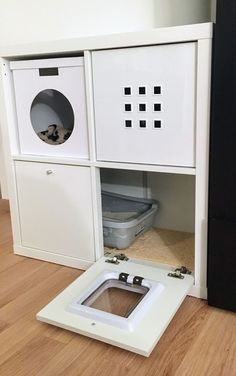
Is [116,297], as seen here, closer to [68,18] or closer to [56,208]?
[56,208]

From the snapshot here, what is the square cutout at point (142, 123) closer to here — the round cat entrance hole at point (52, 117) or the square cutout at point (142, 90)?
the square cutout at point (142, 90)

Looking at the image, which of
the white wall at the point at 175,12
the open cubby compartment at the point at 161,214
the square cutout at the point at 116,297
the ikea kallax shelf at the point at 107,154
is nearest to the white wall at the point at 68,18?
the white wall at the point at 175,12

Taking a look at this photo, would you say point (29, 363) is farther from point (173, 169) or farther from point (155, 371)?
point (173, 169)

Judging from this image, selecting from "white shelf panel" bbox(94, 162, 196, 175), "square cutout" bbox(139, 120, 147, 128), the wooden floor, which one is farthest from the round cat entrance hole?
the wooden floor

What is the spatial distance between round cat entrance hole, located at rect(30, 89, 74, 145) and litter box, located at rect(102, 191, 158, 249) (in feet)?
1.28

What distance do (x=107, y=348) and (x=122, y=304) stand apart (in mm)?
205

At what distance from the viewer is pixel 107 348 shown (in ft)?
3.37

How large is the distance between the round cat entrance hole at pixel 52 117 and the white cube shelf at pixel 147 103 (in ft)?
0.86

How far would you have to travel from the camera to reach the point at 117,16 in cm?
167

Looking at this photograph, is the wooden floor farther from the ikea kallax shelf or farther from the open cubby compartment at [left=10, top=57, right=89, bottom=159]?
the open cubby compartment at [left=10, top=57, right=89, bottom=159]

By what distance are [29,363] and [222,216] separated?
2.23 ft

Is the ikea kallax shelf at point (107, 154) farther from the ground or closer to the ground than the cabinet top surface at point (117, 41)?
closer to the ground

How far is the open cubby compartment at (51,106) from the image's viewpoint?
131 centimetres

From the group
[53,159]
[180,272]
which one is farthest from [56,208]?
[180,272]
